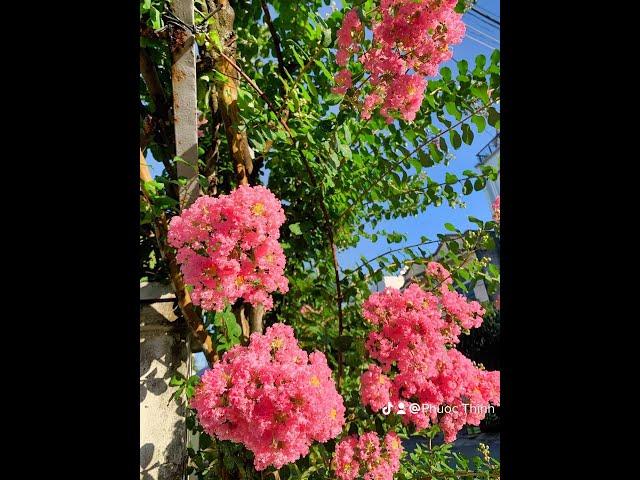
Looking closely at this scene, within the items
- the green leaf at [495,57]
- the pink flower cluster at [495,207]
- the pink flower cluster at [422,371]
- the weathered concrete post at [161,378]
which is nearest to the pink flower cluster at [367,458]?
the pink flower cluster at [422,371]

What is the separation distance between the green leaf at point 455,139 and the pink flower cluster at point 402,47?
0.49ft

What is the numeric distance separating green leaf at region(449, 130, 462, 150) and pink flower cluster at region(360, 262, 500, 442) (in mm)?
401

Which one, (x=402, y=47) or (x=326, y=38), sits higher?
(x=326, y=38)

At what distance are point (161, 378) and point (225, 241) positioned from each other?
2.22ft

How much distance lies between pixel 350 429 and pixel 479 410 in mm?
354

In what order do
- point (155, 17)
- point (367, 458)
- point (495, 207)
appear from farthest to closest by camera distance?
point (495, 207)
point (367, 458)
point (155, 17)

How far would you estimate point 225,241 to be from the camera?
0.76 meters

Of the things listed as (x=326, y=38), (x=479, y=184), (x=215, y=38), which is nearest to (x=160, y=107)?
(x=215, y=38)

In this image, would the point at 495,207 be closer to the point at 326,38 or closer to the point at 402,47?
the point at 402,47

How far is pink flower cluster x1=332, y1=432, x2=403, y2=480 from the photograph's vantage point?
0.93m

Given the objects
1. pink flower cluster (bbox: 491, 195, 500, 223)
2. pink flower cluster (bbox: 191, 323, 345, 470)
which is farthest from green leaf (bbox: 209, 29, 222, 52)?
pink flower cluster (bbox: 491, 195, 500, 223)

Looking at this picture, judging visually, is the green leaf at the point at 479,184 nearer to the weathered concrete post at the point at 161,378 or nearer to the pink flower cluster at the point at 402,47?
the pink flower cluster at the point at 402,47
